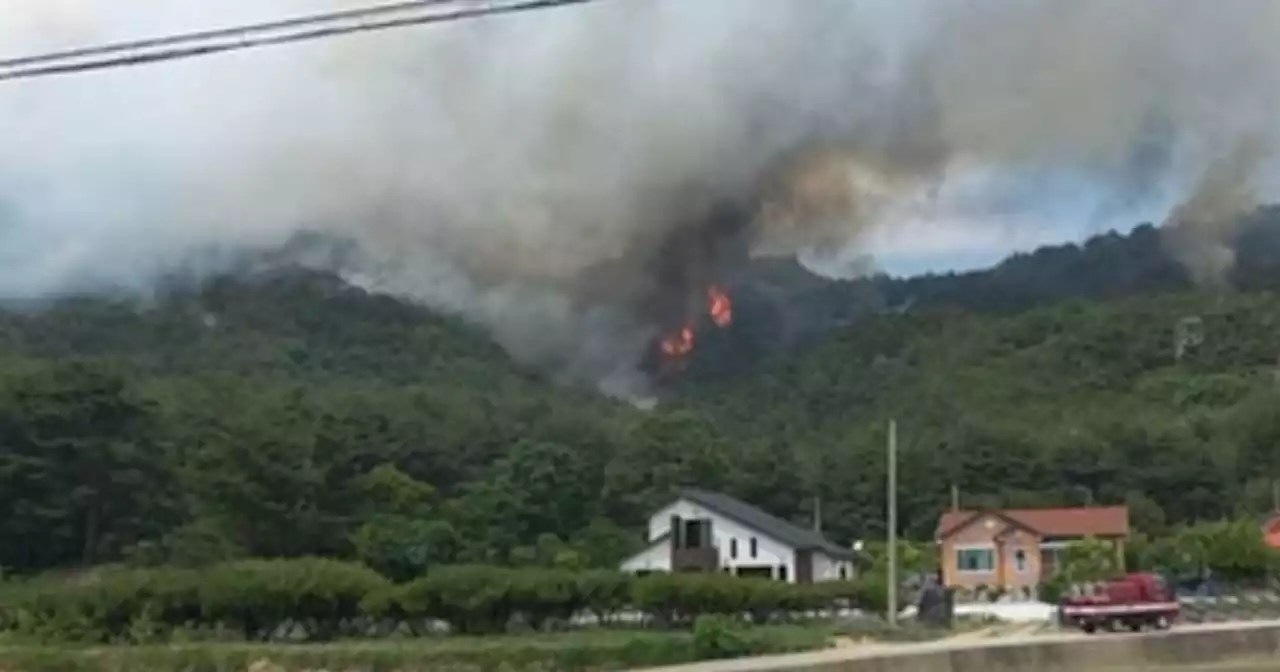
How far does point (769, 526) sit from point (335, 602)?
17915 millimetres

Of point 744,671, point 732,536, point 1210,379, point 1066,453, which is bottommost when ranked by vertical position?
point 744,671

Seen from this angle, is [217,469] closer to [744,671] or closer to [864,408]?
[864,408]

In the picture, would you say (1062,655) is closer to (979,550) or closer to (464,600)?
(464,600)

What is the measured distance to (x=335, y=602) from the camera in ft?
125

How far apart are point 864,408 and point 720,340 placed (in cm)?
2037

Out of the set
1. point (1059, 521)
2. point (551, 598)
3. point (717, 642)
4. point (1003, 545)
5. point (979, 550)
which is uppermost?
point (1059, 521)

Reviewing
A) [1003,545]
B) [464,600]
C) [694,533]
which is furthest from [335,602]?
[1003,545]

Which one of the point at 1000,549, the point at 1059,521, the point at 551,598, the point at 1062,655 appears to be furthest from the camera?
the point at 1059,521

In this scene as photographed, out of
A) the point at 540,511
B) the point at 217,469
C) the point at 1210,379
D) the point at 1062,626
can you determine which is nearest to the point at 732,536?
the point at 540,511

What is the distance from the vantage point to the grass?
2852 centimetres

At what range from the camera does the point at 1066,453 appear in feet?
204

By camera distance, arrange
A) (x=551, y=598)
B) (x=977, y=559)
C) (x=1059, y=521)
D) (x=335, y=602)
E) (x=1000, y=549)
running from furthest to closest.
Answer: (x=1059, y=521)
(x=977, y=559)
(x=1000, y=549)
(x=335, y=602)
(x=551, y=598)

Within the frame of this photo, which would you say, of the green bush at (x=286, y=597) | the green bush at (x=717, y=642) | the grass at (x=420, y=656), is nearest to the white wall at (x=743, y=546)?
the green bush at (x=286, y=597)

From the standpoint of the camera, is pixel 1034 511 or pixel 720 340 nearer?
pixel 1034 511
